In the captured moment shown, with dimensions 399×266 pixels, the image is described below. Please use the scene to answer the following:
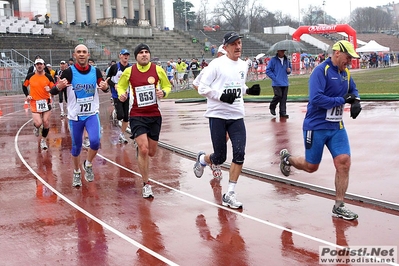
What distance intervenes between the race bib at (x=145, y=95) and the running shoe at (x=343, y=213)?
126 inches

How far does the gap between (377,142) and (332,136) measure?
16.4 ft

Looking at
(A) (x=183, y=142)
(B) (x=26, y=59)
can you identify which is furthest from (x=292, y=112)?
(B) (x=26, y=59)

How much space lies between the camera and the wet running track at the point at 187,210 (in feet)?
21.0

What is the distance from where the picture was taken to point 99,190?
9633 mm

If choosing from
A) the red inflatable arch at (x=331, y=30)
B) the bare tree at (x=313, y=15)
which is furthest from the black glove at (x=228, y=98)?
the bare tree at (x=313, y=15)

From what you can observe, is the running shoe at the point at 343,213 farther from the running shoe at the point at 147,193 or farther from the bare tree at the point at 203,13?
the bare tree at the point at 203,13

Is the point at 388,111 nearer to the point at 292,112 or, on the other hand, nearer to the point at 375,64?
the point at 292,112

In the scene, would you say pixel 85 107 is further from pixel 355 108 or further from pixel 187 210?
pixel 355 108

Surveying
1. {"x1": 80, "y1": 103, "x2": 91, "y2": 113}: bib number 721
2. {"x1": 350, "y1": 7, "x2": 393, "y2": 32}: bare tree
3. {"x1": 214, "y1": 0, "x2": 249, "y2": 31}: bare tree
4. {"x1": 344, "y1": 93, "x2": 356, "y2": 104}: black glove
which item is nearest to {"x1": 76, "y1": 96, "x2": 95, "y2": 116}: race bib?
{"x1": 80, "y1": 103, "x2": 91, "y2": 113}: bib number 721

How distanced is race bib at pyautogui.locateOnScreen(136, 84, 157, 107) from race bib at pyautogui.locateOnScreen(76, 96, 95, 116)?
122 centimetres

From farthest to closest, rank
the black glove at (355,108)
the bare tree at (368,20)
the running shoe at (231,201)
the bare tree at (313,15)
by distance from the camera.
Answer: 1. the bare tree at (368,20)
2. the bare tree at (313,15)
3. the running shoe at (231,201)
4. the black glove at (355,108)

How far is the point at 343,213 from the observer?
7258 millimetres

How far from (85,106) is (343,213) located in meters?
4.62

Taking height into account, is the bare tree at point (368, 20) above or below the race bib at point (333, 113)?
above
